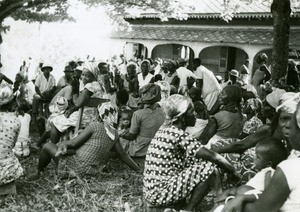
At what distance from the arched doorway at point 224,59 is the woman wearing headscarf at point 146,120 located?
572 inches

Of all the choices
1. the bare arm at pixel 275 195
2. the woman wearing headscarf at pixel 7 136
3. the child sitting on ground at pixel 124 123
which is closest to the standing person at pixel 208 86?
the child sitting on ground at pixel 124 123

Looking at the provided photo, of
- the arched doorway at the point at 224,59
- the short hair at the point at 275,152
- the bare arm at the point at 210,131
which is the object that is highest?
the arched doorway at the point at 224,59

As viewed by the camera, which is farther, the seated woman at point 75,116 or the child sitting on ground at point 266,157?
the seated woman at point 75,116

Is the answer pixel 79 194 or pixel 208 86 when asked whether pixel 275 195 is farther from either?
pixel 208 86

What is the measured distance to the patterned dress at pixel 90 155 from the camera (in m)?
5.77

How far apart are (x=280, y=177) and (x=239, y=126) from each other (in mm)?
3870

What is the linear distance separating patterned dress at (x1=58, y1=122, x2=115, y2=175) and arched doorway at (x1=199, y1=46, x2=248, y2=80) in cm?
1548

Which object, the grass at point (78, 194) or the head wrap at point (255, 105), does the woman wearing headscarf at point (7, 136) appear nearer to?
the grass at point (78, 194)

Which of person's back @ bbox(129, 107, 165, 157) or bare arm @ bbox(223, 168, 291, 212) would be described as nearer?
bare arm @ bbox(223, 168, 291, 212)

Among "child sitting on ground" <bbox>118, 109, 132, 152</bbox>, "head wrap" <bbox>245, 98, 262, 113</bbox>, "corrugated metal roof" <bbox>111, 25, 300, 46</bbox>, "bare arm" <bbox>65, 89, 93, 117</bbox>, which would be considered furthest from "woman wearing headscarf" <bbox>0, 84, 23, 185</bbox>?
"corrugated metal roof" <bbox>111, 25, 300, 46</bbox>

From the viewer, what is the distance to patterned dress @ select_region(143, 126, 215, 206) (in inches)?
163

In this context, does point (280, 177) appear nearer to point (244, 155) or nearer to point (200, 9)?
point (244, 155)

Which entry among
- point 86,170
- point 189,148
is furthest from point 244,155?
point 86,170

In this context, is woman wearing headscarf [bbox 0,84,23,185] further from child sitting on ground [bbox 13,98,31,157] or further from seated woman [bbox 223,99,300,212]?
seated woman [bbox 223,99,300,212]
